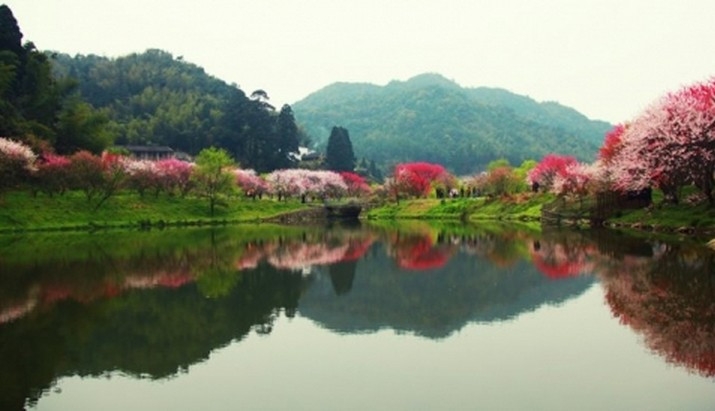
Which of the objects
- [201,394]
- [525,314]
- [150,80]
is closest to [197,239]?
[525,314]

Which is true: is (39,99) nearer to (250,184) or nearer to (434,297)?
(250,184)

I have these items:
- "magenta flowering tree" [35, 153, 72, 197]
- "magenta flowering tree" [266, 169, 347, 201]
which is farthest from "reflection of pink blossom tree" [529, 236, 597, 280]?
"magenta flowering tree" [266, 169, 347, 201]

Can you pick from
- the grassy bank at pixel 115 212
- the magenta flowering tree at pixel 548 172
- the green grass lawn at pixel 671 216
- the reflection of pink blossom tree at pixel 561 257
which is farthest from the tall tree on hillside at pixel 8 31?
the green grass lawn at pixel 671 216

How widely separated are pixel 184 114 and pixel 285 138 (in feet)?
90.6

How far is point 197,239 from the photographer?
48844 millimetres

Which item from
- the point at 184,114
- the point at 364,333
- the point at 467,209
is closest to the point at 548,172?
the point at 467,209

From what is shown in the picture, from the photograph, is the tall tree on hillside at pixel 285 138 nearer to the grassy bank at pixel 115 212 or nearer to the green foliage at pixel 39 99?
the grassy bank at pixel 115 212

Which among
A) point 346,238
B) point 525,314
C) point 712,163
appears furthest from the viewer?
point 346,238

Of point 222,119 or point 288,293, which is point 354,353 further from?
point 222,119

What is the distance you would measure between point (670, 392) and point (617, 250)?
2367 centimetres

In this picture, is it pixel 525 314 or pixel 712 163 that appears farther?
pixel 712 163

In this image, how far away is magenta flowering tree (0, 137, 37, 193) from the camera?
55.5 m

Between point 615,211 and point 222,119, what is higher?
point 222,119

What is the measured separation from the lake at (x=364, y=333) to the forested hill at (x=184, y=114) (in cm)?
8277
